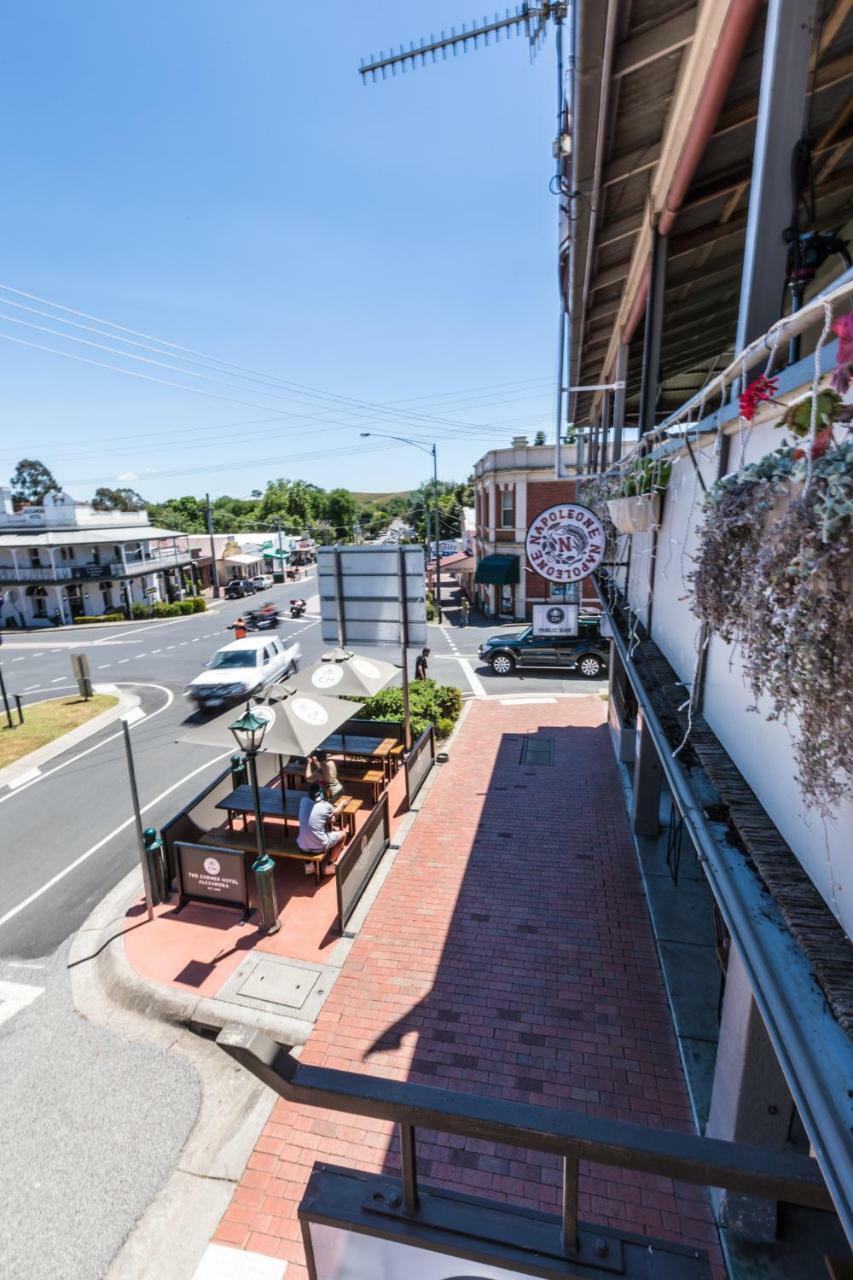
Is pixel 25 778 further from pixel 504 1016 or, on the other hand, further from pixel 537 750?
pixel 504 1016

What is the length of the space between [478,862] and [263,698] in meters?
3.88

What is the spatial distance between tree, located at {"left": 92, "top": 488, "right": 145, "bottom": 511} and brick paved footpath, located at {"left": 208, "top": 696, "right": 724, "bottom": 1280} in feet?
303

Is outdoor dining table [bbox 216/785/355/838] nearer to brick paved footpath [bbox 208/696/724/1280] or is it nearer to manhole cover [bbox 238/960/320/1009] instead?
brick paved footpath [bbox 208/696/724/1280]

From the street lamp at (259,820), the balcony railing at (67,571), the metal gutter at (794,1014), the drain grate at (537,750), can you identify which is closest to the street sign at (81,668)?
the street lamp at (259,820)

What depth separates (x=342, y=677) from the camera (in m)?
10.1

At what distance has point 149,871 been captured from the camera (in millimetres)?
7570

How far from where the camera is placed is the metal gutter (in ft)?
4.50

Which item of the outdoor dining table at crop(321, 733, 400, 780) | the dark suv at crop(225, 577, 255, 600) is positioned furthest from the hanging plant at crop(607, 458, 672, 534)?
the dark suv at crop(225, 577, 255, 600)

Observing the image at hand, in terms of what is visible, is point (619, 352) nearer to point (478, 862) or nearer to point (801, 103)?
point (801, 103)

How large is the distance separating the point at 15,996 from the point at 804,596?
27.6ft

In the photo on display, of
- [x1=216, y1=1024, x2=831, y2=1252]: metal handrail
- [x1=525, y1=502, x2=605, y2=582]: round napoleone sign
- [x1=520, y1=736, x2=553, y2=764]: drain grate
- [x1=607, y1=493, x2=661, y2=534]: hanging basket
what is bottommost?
[x1=520, y1=736, x2=553, y2=764]: drain grate

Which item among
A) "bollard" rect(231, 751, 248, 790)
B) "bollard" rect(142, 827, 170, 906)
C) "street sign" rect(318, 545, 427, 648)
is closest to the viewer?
"bollard" rect(142, 827, 170, 906)

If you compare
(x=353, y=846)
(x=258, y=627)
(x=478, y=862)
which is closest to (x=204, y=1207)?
(x=353, y=846)

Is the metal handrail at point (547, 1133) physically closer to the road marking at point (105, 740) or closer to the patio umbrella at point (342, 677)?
the patio umbrella at point (342, 677)
